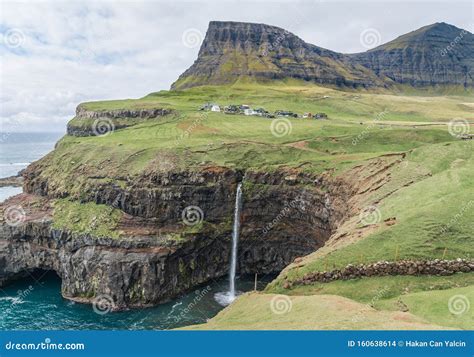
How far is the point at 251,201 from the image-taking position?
248ft

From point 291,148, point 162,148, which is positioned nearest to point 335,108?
point 291,148

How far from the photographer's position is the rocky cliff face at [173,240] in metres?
67.3

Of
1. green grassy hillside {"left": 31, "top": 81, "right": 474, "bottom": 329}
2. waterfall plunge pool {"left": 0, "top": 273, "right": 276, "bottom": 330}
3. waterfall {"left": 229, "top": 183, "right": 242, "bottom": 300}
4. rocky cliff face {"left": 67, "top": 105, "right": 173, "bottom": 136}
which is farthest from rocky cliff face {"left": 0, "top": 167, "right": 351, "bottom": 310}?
rocky cliff face {"left": 67, "top": 105, "right": 173, "bottom": 136}

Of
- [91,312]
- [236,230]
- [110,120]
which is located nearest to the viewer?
[91,312]

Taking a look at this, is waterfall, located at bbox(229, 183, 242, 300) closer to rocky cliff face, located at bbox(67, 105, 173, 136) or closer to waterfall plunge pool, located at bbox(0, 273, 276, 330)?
waterfall plunge pool, located at bbox(0, 273, 276, 330)

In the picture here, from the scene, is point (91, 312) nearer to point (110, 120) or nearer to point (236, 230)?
point (236, 230)

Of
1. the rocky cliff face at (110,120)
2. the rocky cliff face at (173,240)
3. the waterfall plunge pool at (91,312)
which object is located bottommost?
the waterfall plunge pool at (91,312)

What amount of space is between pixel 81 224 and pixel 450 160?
198 feet

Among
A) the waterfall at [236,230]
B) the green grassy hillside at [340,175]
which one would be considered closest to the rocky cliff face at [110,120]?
the green grassy hillside at [340,175]

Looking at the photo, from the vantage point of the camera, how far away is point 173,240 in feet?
232

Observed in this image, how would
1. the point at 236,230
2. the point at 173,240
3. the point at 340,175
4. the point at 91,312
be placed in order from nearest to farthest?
the point at 91,312 < the point at 340,175 < the point at 173,240 < the point at 236,230

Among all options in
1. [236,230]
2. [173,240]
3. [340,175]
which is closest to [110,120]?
[173,240]

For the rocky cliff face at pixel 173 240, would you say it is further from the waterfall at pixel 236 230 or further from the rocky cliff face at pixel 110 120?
the rocky cliff face at pixel 110 120

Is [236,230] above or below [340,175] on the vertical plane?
below
